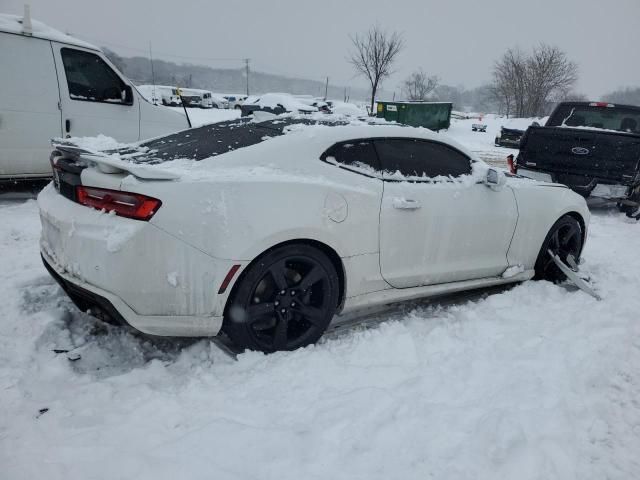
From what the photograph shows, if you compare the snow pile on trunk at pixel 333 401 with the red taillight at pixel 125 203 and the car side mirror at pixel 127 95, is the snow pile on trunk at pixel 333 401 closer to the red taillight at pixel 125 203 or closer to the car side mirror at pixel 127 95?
the red taillight at pixel 125 203

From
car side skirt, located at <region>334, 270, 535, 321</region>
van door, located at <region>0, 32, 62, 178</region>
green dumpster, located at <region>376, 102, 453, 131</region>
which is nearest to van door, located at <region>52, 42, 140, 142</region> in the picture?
van door, located at <region>0, 32, 62, 178</region>

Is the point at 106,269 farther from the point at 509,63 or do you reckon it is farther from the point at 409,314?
the point at 509,63

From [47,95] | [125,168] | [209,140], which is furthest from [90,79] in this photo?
[125,168]

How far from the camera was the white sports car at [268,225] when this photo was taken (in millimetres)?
2426

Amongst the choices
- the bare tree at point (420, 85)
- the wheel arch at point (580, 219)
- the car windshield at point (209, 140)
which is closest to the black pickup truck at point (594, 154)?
the wheel arch at point (580, 219)

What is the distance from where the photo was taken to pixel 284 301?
9.12 feet

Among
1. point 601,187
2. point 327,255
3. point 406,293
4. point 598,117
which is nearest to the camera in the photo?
point 327,255

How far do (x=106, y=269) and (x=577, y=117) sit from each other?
863cm

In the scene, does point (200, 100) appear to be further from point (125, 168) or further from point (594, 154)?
point (125, 168)

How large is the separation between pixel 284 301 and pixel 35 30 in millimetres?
5239

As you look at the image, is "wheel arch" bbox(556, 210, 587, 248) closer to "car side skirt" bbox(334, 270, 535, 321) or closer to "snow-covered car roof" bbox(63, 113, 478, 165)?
"car side skirt" bbox(334, 270, 535, 321)

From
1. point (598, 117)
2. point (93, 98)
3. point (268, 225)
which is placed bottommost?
point (268, 225)

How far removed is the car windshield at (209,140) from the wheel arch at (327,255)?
700 mm

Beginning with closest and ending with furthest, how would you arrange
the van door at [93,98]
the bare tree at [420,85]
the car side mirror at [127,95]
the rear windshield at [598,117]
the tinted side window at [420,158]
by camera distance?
the tinted side window at [420,158] < the van door at [93,98] < the car side mirror at [127,95] < the rear windshield at [598,117] < the bare tree at [420,85]
